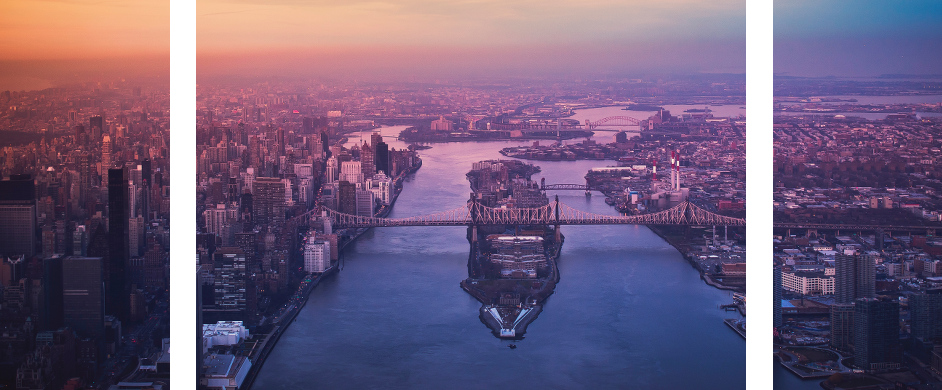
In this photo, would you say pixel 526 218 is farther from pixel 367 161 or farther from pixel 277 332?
pixel 277 332

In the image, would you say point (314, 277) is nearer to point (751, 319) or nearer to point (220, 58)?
point (220, 58)

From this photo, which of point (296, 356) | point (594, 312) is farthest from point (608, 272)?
point (296, 356)

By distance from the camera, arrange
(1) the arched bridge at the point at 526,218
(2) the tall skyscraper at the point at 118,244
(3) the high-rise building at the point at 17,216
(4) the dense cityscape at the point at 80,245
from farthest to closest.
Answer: (1) the arched bridge at the point at 526,218, (2) the tall skyscraper at the point at 118,244, (3) the high-rise building at the point at 17,216, (4) the dense cityscape at the point at 80,245

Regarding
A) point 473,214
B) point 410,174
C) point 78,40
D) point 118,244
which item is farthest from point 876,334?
point 78,40

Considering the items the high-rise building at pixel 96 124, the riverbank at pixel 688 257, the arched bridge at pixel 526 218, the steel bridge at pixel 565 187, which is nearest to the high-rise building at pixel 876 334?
the riverbank at pixel 688 257

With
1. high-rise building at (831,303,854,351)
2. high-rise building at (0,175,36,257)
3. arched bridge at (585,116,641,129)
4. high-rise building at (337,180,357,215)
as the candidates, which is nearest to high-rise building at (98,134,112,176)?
high-rise building at (0,175,36,257)

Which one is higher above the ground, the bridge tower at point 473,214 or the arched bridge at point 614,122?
the arched bridge at point 614,122

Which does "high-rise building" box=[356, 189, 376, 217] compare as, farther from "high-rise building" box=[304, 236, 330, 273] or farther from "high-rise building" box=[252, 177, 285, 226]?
"high-rise building" box=[252, 177, 285, 226]

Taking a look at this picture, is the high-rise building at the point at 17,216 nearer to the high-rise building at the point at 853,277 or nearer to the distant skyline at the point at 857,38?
the high-rise building at the point at 853,277
